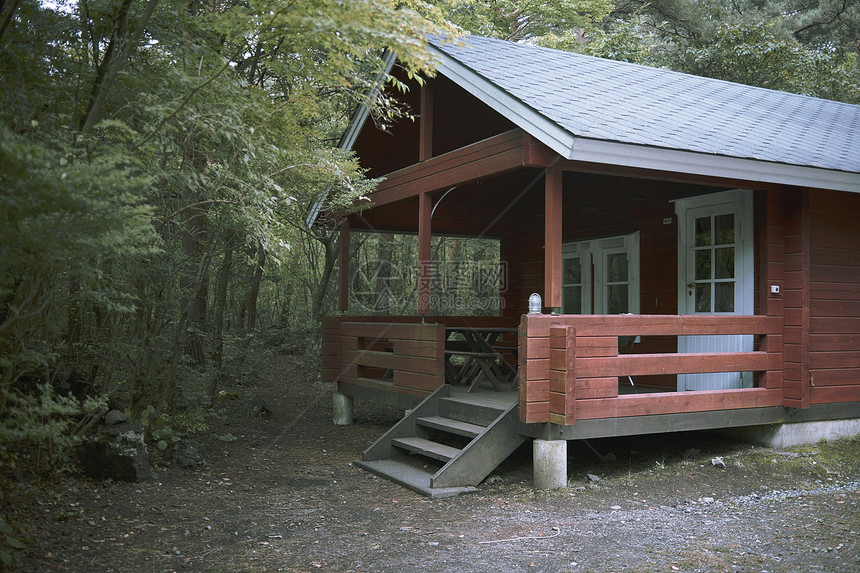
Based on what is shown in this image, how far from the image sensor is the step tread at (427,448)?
20.1 ft

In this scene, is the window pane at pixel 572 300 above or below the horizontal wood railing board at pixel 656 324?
above

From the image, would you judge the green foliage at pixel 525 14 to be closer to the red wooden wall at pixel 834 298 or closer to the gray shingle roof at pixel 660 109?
the gray shingle roof at pixel 660 109

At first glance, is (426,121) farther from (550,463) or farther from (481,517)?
(481,517)

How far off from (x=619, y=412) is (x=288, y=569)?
3.23 meters

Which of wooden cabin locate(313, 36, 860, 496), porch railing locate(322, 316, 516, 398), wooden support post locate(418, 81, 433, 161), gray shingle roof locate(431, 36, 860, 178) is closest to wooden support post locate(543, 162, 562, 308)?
wooden cabin locate(313, 36, 860, 496)

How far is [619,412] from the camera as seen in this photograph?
6.02 m

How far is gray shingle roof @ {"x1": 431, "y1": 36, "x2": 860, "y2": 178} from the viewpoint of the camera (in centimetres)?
603

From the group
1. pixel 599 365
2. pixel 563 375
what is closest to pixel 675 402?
pixel 599 365

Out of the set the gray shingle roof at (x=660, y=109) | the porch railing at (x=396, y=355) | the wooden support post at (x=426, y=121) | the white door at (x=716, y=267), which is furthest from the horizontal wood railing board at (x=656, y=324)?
the wooden support post at (x=426, y=121)

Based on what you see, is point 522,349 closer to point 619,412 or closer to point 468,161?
point 619,412

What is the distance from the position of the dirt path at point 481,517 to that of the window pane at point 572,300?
2982mm

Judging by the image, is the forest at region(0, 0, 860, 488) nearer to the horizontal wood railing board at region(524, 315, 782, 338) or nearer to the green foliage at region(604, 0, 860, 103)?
the horizontal wood railing board at region(524, 315, 782, 338)

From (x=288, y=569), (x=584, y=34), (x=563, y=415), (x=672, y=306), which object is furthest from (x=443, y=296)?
(x=288, y=569)

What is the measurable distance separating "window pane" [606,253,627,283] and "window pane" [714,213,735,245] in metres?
1.78
